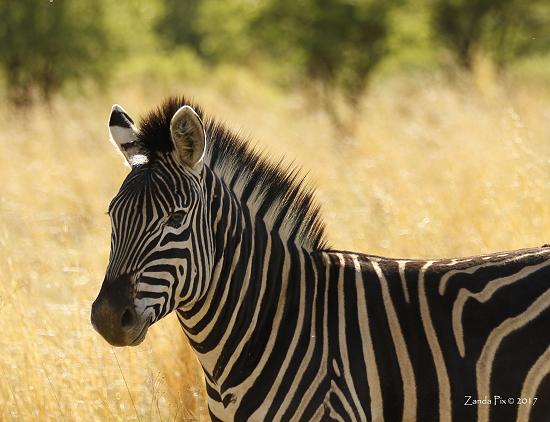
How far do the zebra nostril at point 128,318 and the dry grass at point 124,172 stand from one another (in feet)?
5.79

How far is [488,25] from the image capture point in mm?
22938

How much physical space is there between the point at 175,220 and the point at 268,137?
10724 millimetres

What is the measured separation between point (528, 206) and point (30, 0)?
51.9ft

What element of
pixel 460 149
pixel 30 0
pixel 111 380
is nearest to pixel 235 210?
pixel 111 380

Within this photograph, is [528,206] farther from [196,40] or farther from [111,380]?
[196,40]

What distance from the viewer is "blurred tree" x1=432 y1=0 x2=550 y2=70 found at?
72.9 feet

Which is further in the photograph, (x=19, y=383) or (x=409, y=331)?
(x=19, y=383)

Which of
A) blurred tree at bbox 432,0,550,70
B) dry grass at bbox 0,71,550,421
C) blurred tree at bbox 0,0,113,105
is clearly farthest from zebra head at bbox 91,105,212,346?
blurred tree at bbox 432,0,550,70

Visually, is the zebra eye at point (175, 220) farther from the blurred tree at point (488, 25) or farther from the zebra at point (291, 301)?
the blurred tree at point (488, 25)

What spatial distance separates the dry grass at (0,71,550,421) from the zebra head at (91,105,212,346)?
1710 millimetres

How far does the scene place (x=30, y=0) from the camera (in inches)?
796

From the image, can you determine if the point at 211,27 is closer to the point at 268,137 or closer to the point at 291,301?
the point at 268,137

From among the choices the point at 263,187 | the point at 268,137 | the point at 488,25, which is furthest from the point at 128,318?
the point at 488,25

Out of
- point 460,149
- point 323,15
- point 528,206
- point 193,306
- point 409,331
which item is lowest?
Result: point 193,306
